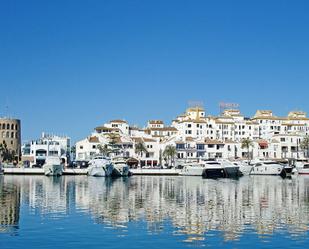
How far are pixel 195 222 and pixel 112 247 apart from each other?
27.5 ft

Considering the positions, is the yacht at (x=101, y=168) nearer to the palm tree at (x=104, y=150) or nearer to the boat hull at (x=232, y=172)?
the boat hull at (x=232, y=172)

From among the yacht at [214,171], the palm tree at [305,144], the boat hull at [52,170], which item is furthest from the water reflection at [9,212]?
the palm tree at [305,144]

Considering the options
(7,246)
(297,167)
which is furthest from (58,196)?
(297,167)

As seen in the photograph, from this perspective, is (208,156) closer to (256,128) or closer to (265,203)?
(256,128)


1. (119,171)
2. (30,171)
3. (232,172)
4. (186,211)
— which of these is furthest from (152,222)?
(30,171)

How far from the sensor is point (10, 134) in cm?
13662

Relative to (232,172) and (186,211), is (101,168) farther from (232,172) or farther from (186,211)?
(186,211)

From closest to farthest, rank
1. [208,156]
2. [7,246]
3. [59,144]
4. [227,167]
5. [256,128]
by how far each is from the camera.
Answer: [7,246] < [227,167] < [208,156] < [59,144] < [256,128]

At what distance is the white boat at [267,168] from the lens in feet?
339

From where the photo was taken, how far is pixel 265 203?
4434cm

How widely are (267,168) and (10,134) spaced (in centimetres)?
6652

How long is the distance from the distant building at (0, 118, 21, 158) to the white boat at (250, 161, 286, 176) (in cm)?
6145

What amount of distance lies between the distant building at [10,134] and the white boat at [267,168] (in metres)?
61.4

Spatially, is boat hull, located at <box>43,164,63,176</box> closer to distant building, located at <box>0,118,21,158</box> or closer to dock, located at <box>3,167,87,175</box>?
dock, located at <box>3,167,87,175</box>
